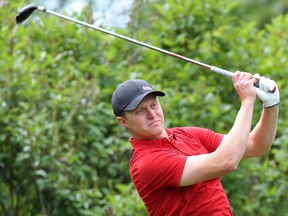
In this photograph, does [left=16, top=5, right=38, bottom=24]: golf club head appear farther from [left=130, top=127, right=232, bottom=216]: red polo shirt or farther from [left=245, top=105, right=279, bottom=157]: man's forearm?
[left=245, top=105, right=279, bottom=157]: man's forearm

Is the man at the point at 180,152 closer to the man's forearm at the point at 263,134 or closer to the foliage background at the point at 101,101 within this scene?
the man's forearm at the point at 263,134

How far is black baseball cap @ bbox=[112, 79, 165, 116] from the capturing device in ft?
16.9

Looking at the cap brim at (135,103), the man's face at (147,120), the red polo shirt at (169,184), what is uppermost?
the cap brim at (135,103)

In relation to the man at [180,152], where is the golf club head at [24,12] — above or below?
above

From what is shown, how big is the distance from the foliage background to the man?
2102 mm

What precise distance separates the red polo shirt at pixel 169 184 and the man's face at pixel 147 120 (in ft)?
0.16

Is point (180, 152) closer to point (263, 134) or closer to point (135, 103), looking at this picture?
point (135, 103)

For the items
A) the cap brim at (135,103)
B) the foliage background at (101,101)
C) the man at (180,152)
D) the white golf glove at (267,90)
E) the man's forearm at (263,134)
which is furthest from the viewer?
the foliage background at (101,101)

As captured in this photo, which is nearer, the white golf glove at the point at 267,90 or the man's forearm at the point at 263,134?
the white golf glove at the point at 267,90

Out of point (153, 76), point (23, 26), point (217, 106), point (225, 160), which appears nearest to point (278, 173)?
point (217, 106)

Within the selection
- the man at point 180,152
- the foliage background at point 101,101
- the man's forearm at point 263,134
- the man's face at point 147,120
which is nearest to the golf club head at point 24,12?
the man at point 180,152

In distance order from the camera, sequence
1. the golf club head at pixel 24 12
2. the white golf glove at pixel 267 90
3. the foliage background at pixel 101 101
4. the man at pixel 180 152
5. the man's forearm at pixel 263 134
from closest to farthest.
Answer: the man at pixel 180 152 → the white golf glove at pixel 267 90 → the man's forearm at pixel 263 134 → the golf club head at pixel 24 12 → the foliage background at pixel 101 101

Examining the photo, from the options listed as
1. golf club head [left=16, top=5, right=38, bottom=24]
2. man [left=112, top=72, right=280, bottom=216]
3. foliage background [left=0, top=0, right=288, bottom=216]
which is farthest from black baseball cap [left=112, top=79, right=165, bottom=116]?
foliage background [left=0, top=0, right=288, bottom=216]

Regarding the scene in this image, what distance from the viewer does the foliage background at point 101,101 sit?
24.6 ft
